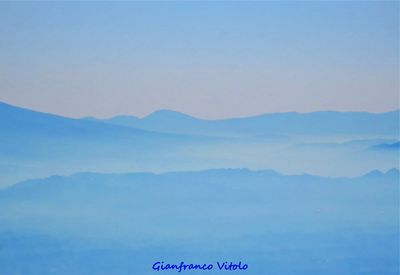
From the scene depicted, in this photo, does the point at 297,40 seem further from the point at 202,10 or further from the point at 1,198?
the point at 1,198

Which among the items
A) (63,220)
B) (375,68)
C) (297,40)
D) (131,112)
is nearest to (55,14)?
(131,112)

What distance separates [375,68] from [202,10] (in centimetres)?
65

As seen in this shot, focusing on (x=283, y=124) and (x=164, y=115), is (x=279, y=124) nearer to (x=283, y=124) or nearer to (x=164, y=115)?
Answer: (x=283, y=124)

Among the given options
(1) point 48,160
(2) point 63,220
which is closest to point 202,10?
(1) point 48,160

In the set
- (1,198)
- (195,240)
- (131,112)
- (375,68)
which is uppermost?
(375,68)

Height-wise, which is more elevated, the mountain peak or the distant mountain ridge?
the mountain peak

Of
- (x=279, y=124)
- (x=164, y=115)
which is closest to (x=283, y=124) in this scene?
(x=279, y=124)

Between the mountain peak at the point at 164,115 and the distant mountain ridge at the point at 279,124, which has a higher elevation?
the mountain peak at the point at 164,115

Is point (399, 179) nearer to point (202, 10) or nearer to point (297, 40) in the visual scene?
point (297, 40)

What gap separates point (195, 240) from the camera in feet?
5.69

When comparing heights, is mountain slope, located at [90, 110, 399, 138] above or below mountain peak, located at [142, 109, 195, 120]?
below

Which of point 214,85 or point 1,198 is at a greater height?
point 214,85

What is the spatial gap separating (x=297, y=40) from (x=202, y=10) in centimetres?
35

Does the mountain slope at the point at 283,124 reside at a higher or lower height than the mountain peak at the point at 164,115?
lower
